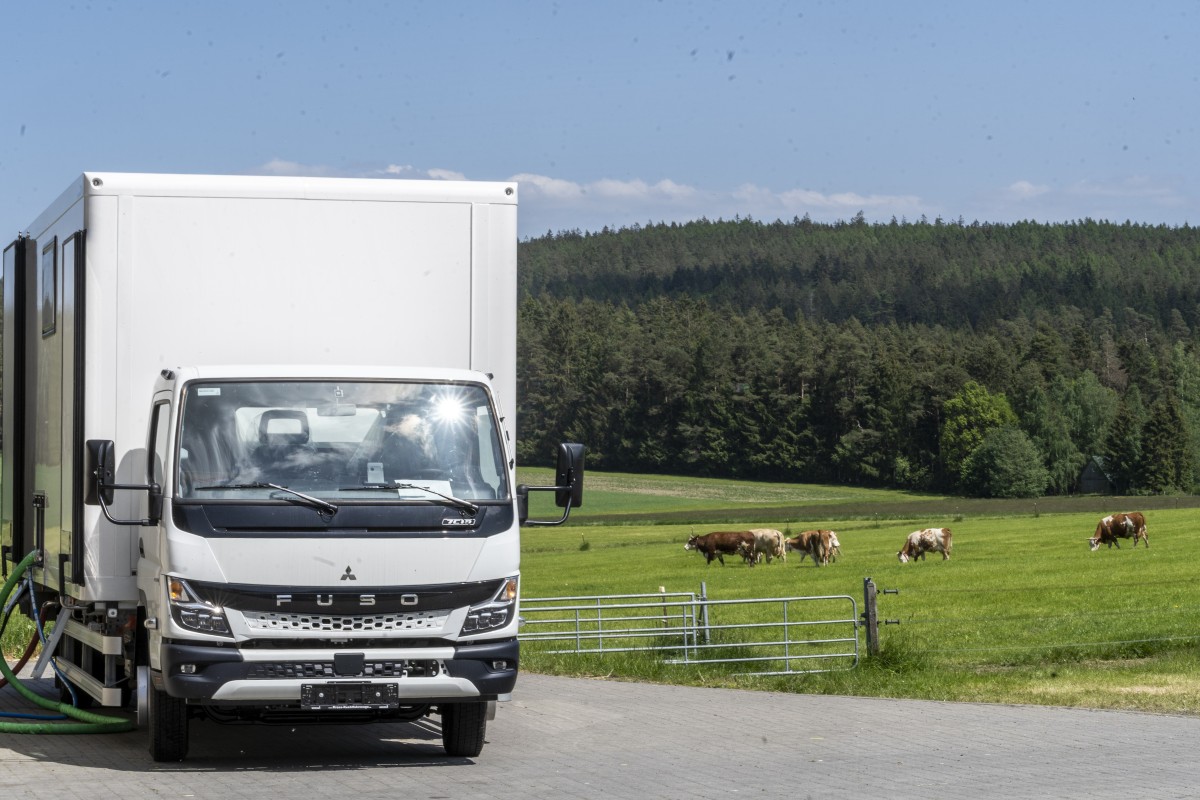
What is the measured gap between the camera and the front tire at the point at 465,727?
1062cm

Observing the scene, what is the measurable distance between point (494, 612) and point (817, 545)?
1840 inches

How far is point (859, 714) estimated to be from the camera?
13312mm

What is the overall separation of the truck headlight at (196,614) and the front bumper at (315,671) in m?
0.11

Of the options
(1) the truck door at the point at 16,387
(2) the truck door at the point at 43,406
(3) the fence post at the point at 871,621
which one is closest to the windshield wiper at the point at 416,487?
(2) the truck door at the point at 43,406

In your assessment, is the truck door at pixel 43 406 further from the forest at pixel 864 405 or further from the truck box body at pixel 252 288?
the forest at pixel 864 405

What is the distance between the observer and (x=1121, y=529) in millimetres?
56688

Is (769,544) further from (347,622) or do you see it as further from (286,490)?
(286,490)


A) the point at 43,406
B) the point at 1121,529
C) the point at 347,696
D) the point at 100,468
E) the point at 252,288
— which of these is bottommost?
the point at 1121,529

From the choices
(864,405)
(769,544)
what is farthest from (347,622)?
(864,405)

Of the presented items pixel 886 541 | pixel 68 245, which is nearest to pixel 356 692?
pixel 68 245

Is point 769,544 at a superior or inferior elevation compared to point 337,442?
inferior

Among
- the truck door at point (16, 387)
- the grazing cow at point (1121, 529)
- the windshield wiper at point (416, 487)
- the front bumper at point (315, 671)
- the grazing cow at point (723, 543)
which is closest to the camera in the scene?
the front bumper at point (315, 671)

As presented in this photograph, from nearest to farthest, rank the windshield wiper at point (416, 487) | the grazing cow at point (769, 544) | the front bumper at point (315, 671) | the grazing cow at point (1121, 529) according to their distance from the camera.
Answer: the front bumper at point (315, 671) < the windshield wiper at point (416, 487) < the grazing cow at point (1121, 529) < the grazing cow at point (769, 544)

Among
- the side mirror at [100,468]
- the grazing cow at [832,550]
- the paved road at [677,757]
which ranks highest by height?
the side mirror at [100,468]
